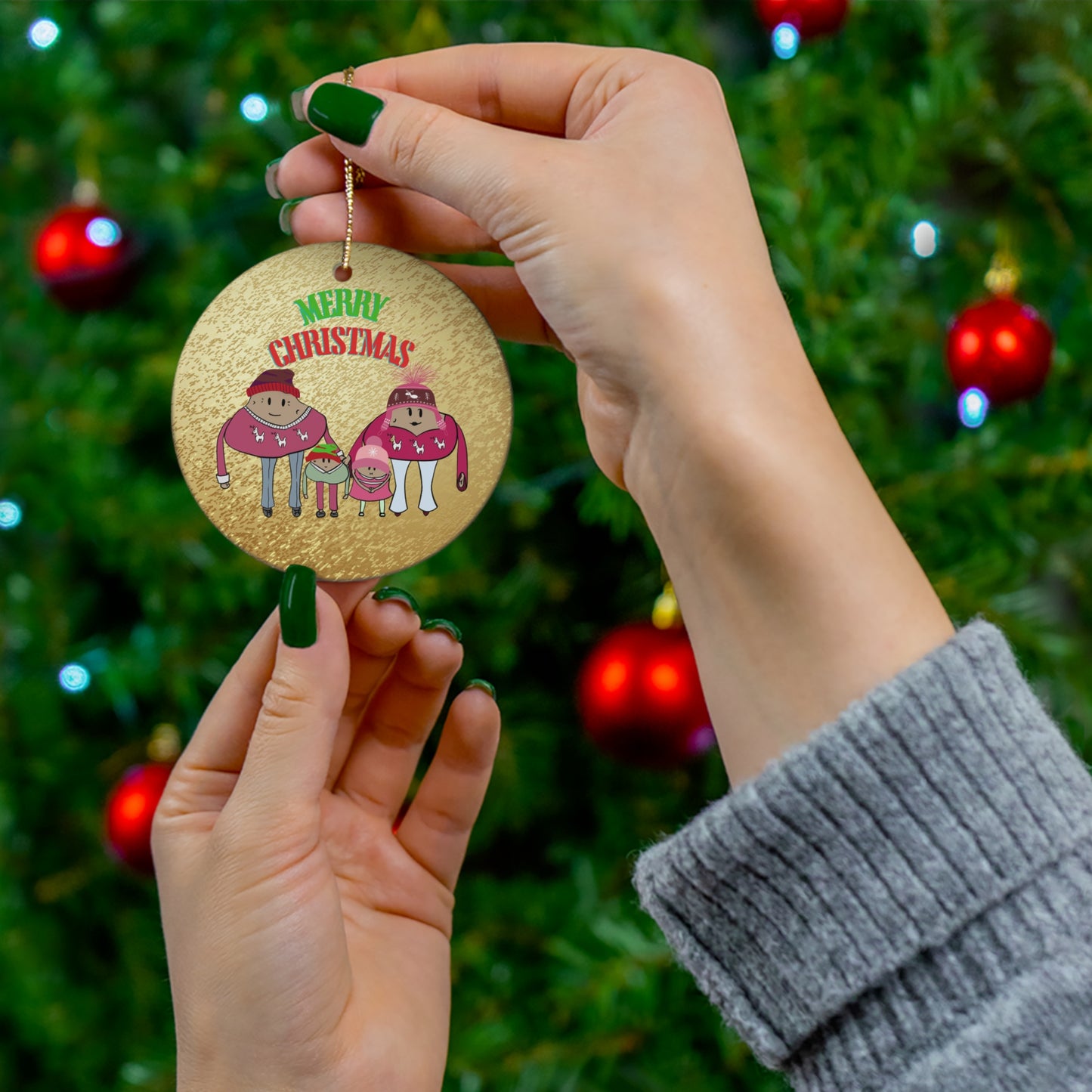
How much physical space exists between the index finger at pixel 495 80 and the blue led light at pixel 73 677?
0.67 meters

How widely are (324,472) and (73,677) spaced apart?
1.62ft

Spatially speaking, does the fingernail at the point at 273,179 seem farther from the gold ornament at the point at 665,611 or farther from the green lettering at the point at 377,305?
the gold ornament at the point at 665,611

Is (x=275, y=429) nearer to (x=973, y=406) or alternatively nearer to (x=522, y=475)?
(x=522, y=475)

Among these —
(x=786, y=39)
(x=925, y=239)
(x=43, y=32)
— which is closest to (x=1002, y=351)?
(x=925, y=239)

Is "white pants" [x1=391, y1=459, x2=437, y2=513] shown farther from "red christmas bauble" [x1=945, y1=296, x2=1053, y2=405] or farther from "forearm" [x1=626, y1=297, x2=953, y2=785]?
"red christmas bauble" [x1=945, y1=296, x2=1053, y2=405]

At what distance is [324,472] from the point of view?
2.30 ft

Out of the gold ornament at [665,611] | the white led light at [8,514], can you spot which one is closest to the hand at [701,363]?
the gold ornament at [665,611]

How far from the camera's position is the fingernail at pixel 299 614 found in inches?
23.6

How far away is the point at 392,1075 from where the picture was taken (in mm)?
638

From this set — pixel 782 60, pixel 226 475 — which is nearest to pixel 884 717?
pixel 226 475

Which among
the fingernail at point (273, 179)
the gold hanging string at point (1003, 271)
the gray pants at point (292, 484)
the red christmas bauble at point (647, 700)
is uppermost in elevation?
the gold hanging string at point (1003, 271)

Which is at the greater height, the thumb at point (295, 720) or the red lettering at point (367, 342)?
the red lettering at point (367, 342)

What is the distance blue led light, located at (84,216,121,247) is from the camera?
0.96 meters

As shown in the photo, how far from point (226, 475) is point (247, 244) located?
0.46 meters
